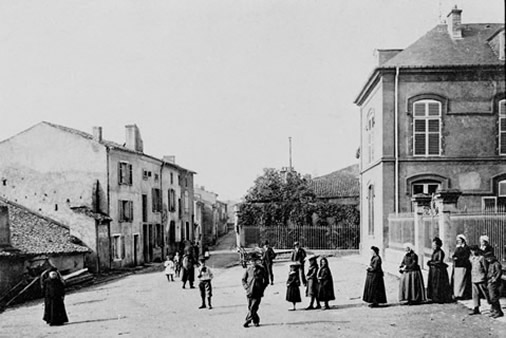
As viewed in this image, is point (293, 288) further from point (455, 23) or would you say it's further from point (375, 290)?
point (455, 23)

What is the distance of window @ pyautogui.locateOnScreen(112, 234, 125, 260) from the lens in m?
32.6

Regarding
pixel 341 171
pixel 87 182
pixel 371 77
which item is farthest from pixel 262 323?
pixel 341 171

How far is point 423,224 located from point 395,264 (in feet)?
11.3

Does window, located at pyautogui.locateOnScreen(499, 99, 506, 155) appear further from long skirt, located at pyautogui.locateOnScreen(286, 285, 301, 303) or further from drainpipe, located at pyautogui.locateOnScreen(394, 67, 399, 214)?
long skirt, located at pyautogui.locateOnScreen(286, 285, 301, 303)

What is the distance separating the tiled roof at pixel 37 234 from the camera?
24.2 m

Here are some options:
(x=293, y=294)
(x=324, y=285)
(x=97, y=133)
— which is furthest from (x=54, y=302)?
(x=97, y=133)

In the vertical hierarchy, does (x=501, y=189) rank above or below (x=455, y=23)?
below

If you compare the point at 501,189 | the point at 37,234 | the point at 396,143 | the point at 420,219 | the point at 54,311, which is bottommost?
the point at 54,311

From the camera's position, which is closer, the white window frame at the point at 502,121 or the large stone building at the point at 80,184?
the white window frame at the point at 502,121

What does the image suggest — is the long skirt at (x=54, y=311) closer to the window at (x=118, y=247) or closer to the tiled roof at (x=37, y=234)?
the tiled roof at (x=37, y=234)

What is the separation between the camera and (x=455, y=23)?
1006 inches

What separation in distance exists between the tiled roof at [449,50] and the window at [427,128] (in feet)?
5.62

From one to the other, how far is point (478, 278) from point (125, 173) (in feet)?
85.9

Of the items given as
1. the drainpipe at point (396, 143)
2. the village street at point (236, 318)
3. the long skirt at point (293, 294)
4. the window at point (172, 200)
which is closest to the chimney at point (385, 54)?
the drainpipe at point (396, 143)
